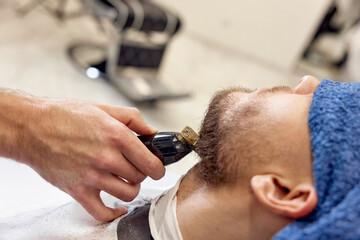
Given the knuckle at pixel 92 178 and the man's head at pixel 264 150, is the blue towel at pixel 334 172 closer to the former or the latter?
the man's head at pixel 264 150

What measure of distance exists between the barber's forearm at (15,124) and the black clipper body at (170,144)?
0.99 feet

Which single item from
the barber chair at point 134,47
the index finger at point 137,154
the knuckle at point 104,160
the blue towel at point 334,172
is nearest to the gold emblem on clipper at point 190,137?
the index finger at point 137,154

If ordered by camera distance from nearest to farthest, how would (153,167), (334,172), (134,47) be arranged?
(334,172), (153,167), (134,47)

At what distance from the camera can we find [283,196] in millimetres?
783

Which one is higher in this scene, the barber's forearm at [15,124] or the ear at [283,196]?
the ear at [283,196]

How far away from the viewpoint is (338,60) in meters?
5.22

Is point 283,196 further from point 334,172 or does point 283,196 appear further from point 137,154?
point 137,154

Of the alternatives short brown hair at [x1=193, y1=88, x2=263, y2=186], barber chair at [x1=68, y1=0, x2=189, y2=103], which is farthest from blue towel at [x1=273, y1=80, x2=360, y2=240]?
barber chair at [x1=68, y1=0, x2=189, y2=103]

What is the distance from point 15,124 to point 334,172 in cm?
78

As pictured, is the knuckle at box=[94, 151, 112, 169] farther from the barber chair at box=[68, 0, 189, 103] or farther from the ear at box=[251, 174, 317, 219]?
the barber chair at box=[68, 0, 189, 103]

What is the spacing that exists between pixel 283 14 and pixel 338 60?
144 cm

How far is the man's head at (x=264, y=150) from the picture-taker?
2.50ft

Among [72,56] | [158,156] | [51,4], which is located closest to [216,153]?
[158,156]

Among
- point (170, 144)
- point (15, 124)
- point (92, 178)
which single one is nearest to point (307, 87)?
point (170, 144)
